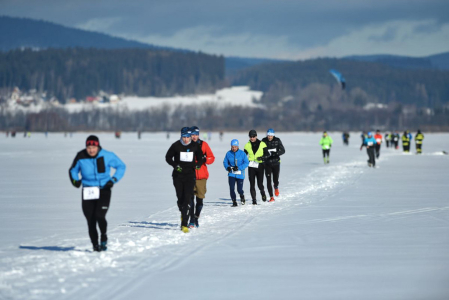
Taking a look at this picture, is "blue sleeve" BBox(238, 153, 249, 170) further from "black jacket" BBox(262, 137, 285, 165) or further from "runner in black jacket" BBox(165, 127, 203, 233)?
"runner in black jacket" BBox(165, 127, 203, 233)

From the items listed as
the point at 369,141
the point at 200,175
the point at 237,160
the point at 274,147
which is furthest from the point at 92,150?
the point at 369,141

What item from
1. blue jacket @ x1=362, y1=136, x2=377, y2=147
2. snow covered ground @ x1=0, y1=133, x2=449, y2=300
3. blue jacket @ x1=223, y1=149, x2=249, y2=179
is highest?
blue jacket @ x1=362, y1=136, x2=377, y2=147

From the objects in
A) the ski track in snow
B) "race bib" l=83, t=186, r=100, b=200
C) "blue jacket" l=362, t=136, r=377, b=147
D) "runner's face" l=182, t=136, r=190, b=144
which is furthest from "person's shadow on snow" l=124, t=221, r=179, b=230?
"blue jacket" l=362, t=136, r=377, b=147

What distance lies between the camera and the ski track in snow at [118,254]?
6250 mm

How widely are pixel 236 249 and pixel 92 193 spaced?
181 centimetres

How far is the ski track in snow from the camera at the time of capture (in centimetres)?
625

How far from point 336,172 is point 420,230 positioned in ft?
42.7

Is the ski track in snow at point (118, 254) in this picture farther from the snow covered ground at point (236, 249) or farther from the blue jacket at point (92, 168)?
the blue jacket at point (92, 168)

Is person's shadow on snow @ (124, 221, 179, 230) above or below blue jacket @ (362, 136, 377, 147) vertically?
below

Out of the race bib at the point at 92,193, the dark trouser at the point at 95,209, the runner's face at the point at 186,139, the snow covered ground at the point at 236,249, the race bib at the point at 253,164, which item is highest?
the runner's face at the point at 186,139

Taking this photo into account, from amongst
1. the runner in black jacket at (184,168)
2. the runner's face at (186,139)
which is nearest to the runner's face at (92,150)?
the runner in black jacket at (184,168)

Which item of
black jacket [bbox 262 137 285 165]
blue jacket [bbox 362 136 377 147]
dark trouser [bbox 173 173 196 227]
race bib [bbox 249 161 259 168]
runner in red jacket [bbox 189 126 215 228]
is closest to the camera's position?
dark trouser [bbox 173 173 196 227]

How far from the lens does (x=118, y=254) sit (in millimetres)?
7773

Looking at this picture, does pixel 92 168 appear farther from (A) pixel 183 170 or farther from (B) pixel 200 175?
(B) pixel 200 175
